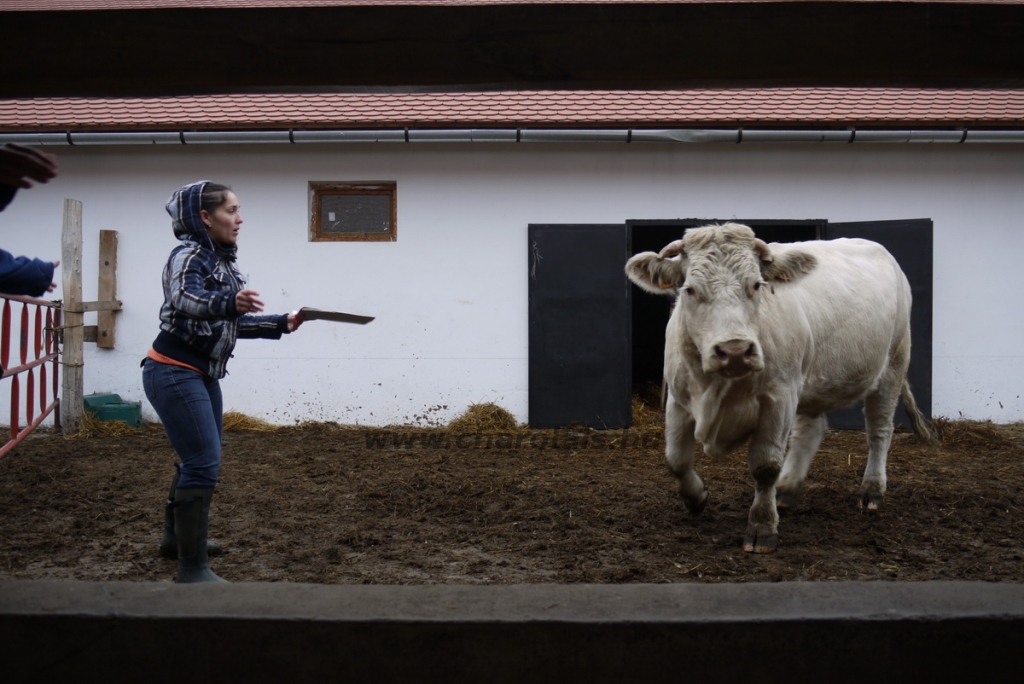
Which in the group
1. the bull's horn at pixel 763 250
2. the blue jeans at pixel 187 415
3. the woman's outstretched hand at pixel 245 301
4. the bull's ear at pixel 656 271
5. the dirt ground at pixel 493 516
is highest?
the bull's horn at pixel 763 250

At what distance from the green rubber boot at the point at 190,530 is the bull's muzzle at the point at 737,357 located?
2241 millimetres

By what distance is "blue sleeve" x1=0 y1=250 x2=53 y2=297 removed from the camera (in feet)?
8.39

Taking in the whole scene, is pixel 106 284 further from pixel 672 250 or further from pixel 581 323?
pixel 672 250

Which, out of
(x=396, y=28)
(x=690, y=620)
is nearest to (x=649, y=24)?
(x=396, y=28)

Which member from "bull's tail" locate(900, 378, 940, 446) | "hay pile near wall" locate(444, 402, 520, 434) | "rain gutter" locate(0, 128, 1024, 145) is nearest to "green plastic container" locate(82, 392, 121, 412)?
"rain gutter" locate(0, 128, 1024, 145)

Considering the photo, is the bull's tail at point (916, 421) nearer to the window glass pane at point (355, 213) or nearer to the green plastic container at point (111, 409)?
the window glass pane at point (355, 213)

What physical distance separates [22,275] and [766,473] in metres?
3.38

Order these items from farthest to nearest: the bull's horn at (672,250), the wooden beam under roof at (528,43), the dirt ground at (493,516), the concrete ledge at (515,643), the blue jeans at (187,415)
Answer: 1. the bull's horn at (672,250)
2. the dirt ground at (493,516)
3. the blue jeans at (187,415)
4. the wooden beam under roof at (528,43)
5. the concrete ledge at (515,643)

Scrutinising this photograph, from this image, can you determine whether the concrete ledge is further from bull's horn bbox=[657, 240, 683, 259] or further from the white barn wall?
the white barn wall

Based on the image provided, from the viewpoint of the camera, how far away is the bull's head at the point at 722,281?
12.1 ft

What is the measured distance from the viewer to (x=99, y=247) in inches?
330

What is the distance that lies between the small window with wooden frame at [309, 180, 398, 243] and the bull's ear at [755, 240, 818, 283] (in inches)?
197

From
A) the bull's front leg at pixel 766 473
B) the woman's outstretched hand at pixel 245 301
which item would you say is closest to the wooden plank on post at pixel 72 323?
the woman's outstretched hand at pixel 245 301

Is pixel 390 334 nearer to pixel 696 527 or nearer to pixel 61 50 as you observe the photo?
pixel 696 527
